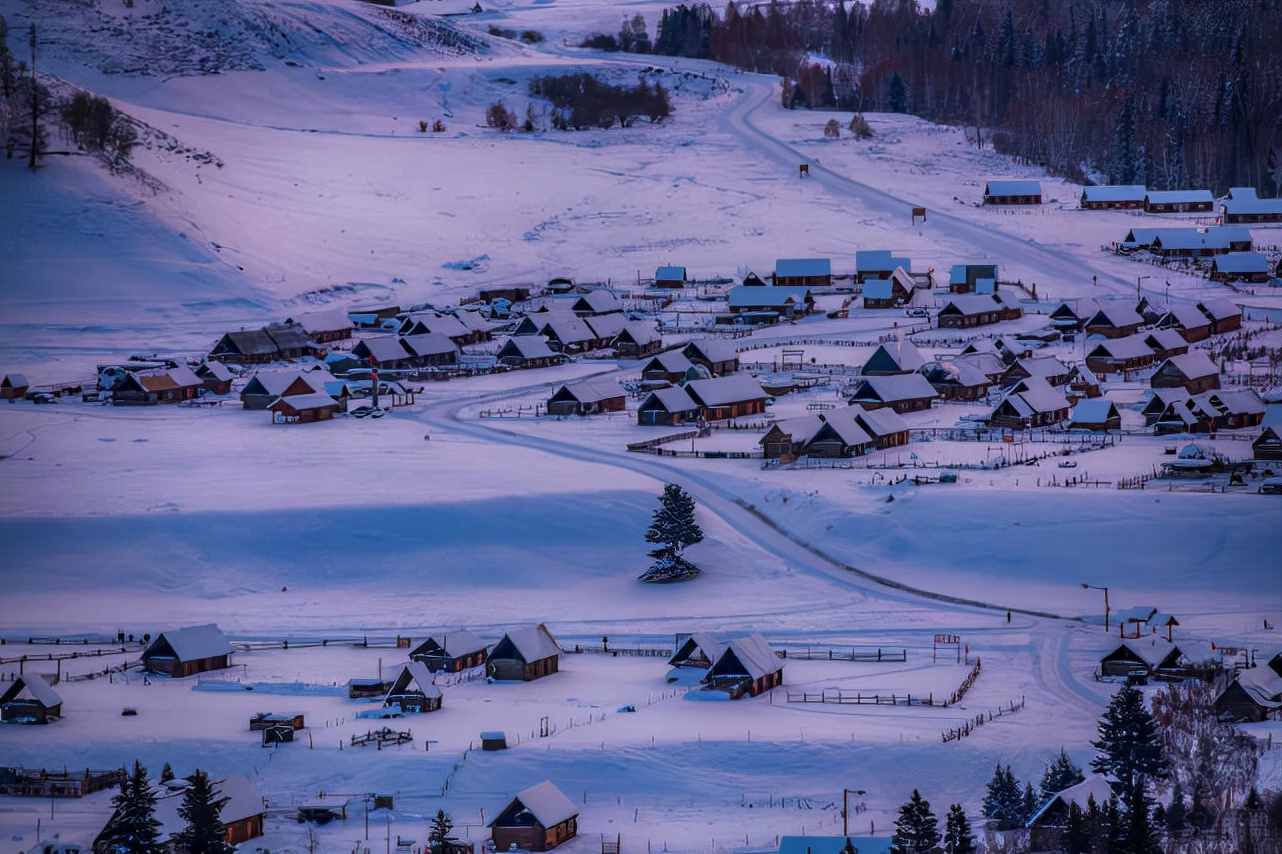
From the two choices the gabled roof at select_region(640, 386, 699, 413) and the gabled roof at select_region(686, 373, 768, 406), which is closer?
the gabled roof at select_region(640, 386, 699, 413)

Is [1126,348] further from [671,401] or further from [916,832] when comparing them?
[916,832]

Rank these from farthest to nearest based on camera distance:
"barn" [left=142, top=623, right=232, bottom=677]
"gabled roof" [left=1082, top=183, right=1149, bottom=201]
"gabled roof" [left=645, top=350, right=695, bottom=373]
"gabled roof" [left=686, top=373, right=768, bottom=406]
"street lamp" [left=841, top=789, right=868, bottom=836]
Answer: "gabled roof" [left=1082, top=183, right=1149, bottom=201] → "gabled roof" [left=645, top=350, right=695, bottom=373] → "gabled roof" [left=686, top=373, right=768, bottom=406] → "barn" [left=142, top=623, right=232, bottom=677] → "street lamp" [left=841, top=789, right=868, bottom=836]

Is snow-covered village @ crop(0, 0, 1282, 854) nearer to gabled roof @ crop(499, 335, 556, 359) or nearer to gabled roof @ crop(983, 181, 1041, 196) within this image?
gabled roof @ crop(499, 335, 556, 359)

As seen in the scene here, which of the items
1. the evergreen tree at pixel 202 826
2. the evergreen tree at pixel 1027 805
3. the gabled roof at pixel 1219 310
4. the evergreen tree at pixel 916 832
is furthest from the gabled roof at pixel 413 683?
the gabled roof at pixel 1219 310

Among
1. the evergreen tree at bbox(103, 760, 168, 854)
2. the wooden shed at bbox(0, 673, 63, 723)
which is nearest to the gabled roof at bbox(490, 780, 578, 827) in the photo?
the evergreen tree at bbox(103, 760, 168, 854)

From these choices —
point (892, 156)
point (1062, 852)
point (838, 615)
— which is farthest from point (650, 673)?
point (892, 156)

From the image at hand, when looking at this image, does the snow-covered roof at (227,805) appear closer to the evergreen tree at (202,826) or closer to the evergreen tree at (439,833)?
the evergreen tree at (202,826)

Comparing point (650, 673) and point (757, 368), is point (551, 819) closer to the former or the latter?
point (650, 673)
